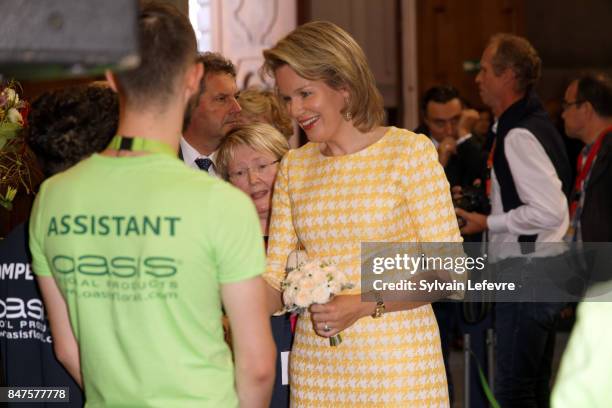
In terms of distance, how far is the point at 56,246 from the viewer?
186cm

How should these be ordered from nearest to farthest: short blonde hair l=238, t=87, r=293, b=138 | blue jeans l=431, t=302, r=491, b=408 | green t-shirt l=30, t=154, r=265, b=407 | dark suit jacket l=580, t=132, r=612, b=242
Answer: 1. green t-shirt l=30, t=154, r=265, b=407
2. short blonde hair l=238, t=87, r=293, b=138
3. dark suit jacket l=580, t=132, r=612, b=242
4. blue jeans l=431, t=302, r=491, b=408

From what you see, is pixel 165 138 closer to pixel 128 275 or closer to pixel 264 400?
pixel 128 275

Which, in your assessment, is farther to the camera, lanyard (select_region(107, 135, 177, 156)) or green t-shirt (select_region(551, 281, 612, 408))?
lanyard (select_region(107, 135, 177, 156))

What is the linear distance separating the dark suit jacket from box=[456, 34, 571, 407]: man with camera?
6.2 inches

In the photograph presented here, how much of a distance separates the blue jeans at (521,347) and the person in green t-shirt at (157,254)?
2.92 m

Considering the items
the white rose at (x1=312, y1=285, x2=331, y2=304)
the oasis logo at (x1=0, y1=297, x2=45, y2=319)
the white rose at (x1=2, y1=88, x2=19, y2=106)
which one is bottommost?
the oasis logo at (x1=0, y1=297, x2=45, y2=319)

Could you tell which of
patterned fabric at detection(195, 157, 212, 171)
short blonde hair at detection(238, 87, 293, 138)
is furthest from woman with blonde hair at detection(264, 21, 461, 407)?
short blonde hair at detection(238, 87, 293, 138)

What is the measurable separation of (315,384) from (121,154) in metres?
1.03

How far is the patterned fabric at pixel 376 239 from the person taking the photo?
2559 mm

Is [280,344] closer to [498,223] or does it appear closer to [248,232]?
[248,232]

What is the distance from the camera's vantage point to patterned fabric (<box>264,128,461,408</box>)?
8.39 feet

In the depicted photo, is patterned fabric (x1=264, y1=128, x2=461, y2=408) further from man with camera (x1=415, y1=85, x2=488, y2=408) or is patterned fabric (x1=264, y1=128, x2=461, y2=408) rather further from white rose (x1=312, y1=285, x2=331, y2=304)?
man with camera (x1=415, y1=85, x2=488, y2=408)

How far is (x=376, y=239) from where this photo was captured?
259cm

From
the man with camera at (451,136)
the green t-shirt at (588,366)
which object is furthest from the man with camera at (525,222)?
the green t-shirt at (588,366)
